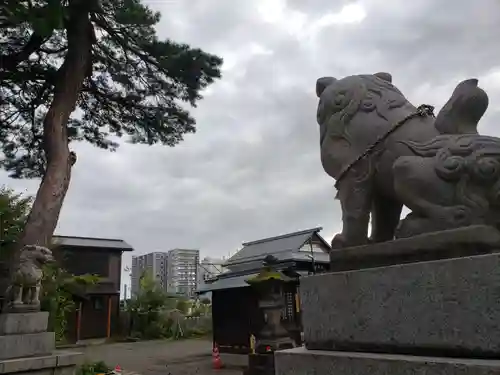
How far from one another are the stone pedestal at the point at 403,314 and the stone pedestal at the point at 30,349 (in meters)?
4.96

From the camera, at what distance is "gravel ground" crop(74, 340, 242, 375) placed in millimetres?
11039

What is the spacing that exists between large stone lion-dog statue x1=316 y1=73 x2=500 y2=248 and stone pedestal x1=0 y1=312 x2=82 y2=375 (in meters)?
5.27

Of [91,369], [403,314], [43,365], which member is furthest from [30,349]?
[403,314]

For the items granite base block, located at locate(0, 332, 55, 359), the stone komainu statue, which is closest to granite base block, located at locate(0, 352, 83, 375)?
granite base block, located at locate(0, 332, 55, 359)

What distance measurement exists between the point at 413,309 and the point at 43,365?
18.8 feet

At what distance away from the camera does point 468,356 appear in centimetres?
146

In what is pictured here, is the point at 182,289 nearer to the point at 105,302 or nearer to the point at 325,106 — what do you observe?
the point at 105,302

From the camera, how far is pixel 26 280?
6090 mm

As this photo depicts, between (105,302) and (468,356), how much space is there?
21.5 m

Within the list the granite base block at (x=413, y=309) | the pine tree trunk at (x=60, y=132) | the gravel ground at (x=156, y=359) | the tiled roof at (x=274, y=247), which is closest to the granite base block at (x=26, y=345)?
the pine tree trunk at (x=60, y=132)

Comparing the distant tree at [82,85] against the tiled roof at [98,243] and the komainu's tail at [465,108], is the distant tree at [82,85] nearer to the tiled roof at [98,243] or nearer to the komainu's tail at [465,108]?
the komainu's tail at [465,108]

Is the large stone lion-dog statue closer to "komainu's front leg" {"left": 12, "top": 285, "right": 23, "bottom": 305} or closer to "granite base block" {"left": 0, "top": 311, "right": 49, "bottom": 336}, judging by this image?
"granite base block" {"left": 0, "top": 311, "right": 49, "bottom": 336}

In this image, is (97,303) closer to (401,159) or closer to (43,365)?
(43,365)

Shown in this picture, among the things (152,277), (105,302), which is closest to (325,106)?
(105,302)
